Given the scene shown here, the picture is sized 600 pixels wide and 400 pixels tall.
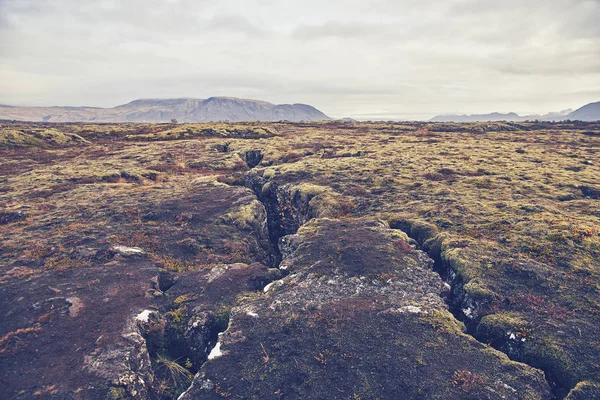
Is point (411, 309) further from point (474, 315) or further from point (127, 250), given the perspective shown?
point (127, 250)

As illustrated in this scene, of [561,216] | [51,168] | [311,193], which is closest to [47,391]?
[311,193]

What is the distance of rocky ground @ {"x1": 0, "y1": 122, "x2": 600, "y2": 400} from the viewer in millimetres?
11750

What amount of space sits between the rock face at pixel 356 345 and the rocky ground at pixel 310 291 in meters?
0.08

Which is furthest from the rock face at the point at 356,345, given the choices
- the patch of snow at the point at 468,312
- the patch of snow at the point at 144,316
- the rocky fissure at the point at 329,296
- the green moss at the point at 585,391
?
the patch of snow at the point at 144,316

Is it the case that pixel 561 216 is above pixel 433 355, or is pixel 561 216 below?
above

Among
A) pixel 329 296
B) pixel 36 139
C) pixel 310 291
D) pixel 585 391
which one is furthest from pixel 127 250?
pixel 36 139

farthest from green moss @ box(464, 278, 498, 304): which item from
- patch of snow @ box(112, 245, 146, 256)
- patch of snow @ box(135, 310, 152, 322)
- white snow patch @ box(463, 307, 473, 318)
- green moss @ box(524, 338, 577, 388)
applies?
patch of snow @ box(112, 245, 146, 256)

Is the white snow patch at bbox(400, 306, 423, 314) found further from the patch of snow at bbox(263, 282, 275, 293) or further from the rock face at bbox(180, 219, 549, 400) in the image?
the patch of snow at bbox(263, 282, 275, 293)

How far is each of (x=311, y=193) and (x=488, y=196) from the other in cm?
1696

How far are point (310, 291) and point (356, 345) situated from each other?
4.24 m

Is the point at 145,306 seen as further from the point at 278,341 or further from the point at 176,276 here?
the point at 278,341

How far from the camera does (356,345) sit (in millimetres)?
13047

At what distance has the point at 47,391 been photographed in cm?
1112

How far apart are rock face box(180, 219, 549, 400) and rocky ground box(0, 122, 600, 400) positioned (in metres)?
0.08
